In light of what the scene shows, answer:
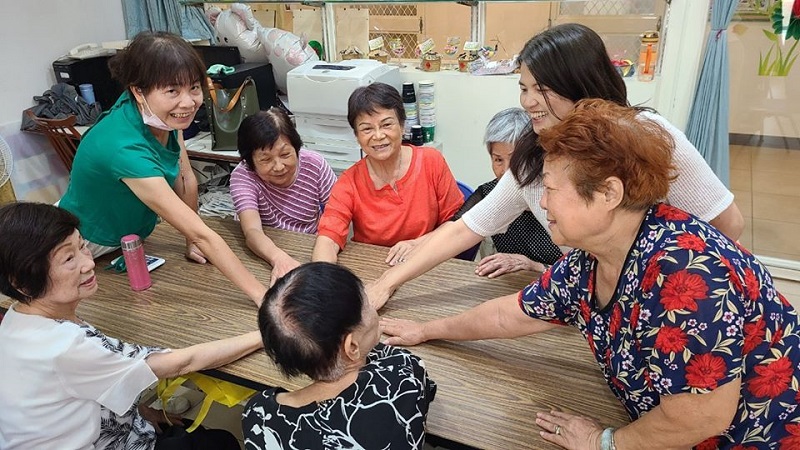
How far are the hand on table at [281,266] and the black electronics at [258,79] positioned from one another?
182 cm

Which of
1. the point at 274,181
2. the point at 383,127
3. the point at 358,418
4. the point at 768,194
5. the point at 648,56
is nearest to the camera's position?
the point at 358,418

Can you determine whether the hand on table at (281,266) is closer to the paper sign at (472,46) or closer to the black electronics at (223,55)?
the paper sign at (472,46)

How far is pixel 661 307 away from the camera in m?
0.88

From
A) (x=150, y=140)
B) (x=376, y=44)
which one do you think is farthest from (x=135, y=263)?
(x=376, y=44)

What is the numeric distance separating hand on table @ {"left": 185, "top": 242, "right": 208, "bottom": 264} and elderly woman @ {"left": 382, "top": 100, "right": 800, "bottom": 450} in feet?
3.86

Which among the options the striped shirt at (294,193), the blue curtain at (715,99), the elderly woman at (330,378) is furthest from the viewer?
the blue curtain at (715,99)

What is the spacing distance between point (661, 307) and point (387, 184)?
1280mm

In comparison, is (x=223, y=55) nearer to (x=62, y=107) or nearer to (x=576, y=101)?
(x=62, y=107)

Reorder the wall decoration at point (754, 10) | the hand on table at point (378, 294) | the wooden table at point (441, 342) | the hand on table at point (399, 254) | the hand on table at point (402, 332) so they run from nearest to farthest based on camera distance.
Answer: the wooden table at point (441, 342) < the hand on table at point (402, 332) < the hand on table at point (378, 294) < the hand on table at point (399, 254) < the wall decoration at point (754, 10)

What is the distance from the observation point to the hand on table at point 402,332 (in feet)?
4.40

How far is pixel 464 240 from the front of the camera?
1603 mm

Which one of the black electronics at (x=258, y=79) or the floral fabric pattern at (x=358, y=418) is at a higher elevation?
the black electronics at (x=258, y=79)

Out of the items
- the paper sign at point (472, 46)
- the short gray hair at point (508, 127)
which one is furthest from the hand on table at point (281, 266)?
the paper sign at point (472, 46)

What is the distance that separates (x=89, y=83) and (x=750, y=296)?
4031 mm
